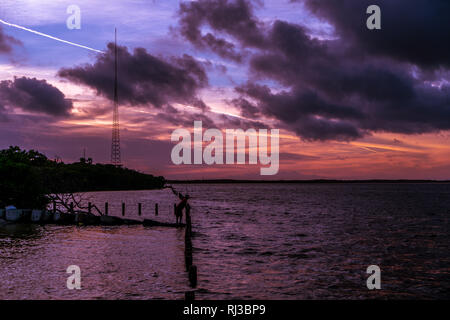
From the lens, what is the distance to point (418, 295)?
16172 mm

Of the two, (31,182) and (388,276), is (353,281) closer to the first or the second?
(388,276)

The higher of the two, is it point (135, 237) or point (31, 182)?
point (31, 182)

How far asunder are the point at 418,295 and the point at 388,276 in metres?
3.55

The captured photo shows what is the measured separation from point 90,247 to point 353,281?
15332 millimetres

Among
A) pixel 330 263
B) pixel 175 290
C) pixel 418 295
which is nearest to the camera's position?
pixel 175 290

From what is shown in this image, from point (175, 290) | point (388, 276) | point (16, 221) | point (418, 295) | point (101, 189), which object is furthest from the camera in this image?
point (101, 189)

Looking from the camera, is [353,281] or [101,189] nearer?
[353,281]

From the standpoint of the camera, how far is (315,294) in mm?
15695
